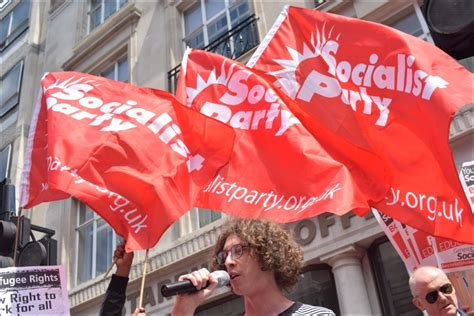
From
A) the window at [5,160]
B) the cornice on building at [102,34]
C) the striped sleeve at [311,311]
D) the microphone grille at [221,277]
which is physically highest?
the cornice on building at [102,34]

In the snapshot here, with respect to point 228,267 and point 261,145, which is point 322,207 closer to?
point 261,145

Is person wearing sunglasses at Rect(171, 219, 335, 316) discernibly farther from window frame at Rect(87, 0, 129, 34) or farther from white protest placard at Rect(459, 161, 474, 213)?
window frame at Rect(87, 0, 129, 34)

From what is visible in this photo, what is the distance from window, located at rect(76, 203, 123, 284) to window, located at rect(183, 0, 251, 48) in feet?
13.3

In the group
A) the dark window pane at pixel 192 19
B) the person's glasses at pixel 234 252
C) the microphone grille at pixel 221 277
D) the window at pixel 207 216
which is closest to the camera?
the microphone grille at pixel 221 277

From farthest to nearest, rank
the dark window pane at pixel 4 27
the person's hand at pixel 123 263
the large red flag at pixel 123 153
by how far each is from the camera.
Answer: the dark window pane at pixel 4 27, the large red flag at pixel 123 153, the person's hand at pixel 123 263

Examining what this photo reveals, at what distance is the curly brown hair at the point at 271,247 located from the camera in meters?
2.42

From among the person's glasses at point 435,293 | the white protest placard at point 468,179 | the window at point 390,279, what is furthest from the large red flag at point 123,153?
the window at point 390,279

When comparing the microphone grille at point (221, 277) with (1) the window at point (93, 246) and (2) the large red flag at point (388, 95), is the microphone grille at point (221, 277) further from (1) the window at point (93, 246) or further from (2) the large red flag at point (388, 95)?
(1) the window at point (93, 246)

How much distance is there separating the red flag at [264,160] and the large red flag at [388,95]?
0.63ft

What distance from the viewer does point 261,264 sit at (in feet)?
7.89

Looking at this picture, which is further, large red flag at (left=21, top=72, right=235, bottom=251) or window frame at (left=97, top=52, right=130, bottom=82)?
window frame at (left=97, top=52, right=130, bottom=82)

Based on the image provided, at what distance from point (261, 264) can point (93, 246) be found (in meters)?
9.14

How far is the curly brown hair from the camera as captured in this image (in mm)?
2422

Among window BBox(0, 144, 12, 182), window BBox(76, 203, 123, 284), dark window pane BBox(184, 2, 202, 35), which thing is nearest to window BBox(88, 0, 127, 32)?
dark window pane BBox(184, 2, 202, 35)
